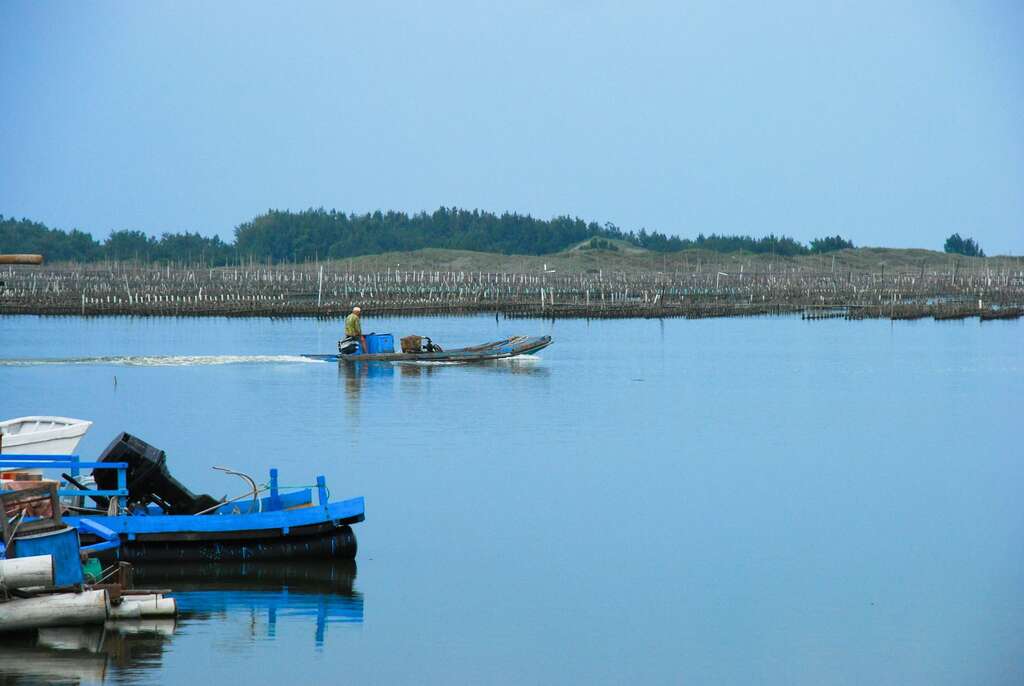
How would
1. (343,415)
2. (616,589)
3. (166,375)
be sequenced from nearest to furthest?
(616,589)
(343,415)
(166,375)

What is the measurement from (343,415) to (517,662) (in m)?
13.9

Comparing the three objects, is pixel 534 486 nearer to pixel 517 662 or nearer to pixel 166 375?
pixel 517 662

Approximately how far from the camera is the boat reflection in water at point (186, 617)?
928cm

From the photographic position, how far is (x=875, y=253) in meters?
121

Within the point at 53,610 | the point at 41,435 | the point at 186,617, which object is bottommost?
the point at 186,617

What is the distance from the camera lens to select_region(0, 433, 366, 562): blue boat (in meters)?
11.3

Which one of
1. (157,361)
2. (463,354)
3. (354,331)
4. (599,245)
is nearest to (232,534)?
(354,331)

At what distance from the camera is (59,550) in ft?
31.7

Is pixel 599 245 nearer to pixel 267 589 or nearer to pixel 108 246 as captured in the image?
pixel 108 246

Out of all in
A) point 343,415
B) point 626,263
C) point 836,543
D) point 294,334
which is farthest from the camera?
point 626,263

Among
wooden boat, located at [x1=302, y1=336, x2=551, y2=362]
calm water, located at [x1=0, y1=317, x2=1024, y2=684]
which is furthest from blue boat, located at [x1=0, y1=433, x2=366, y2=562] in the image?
wooden boat, located at [x1=302, y1=336, x2=551, y2=362]

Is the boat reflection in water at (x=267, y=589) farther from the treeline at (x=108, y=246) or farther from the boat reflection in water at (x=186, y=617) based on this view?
the treeline at (x=108, y=246)

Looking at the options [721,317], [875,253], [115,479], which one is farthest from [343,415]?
[875,253]

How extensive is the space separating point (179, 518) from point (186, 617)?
1.11 m
